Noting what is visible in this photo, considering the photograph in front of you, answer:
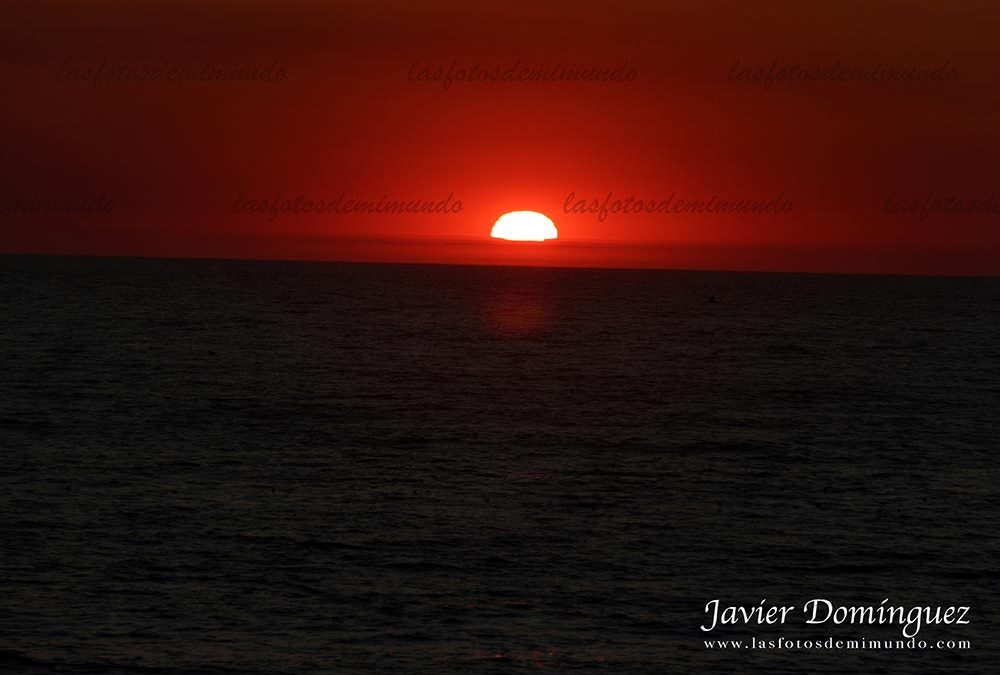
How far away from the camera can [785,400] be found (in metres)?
88.0

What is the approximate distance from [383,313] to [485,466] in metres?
136

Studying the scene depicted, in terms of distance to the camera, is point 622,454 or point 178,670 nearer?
point 178,670

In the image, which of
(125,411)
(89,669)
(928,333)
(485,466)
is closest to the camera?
(89,669)

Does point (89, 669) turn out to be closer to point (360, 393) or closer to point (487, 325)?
point (360, 393)

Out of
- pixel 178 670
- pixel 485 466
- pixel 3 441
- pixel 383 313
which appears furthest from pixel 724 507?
pixel 383 313

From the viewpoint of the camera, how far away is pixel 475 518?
44.2m

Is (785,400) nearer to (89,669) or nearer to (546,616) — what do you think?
(546,616)

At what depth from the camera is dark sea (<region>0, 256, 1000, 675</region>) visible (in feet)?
101

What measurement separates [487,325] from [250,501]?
410 ft

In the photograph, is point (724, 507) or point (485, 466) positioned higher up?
point (485, 466)

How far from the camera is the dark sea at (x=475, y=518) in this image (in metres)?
30.7

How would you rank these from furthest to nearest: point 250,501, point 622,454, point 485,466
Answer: point 622,454
point 485,466
point 250,501

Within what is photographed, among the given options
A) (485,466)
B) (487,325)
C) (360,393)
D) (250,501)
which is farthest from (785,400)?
(487,325)

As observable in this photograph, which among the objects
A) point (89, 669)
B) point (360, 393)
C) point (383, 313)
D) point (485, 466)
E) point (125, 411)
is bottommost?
point (89, 669)
